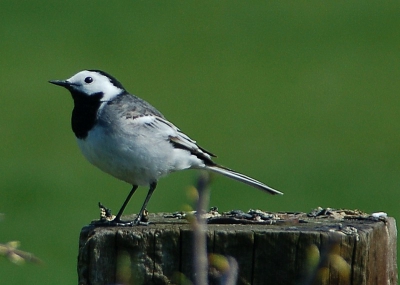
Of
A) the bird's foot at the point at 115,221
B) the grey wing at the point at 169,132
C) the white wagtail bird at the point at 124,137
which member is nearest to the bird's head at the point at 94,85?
the white wagtail bird at the point at 124,137

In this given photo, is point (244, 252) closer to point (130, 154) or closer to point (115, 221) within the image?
point (115, 221)

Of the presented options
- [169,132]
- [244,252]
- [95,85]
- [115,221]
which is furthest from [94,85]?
[244,252]

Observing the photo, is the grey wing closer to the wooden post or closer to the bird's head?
the bird's head

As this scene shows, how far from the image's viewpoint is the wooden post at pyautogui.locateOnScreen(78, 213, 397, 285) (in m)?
4.39

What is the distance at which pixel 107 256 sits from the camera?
4.65 m

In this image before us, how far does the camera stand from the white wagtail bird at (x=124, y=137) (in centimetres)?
624

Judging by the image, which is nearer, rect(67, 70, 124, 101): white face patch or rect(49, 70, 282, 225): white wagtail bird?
rect(49, 70, 282, 225): white wagtail bird

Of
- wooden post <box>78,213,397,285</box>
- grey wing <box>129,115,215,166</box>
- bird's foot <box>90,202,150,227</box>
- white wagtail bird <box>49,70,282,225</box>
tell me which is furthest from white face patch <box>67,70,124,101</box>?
wooden post <box>78,213,397,285</box>

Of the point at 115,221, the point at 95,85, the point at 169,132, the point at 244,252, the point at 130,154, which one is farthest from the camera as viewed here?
the point at 95,85

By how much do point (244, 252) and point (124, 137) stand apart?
1.98 metres

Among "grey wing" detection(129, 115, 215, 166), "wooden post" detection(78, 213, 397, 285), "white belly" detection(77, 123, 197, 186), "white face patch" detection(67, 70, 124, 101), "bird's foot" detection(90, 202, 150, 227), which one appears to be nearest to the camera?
"wooden post" detection(78, 213, 397, 285)

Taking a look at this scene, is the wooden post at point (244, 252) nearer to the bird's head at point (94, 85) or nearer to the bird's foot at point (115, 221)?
the bird's foot at point (115, 221)

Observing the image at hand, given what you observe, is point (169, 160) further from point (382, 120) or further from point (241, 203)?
point (382, 120)

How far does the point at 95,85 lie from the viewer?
6781 millimetres
